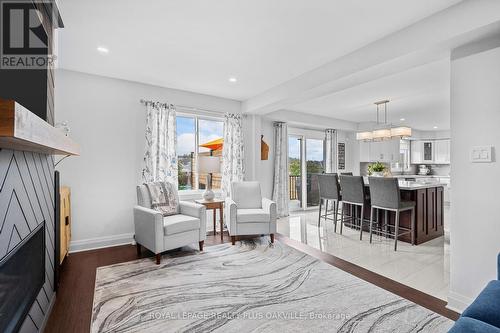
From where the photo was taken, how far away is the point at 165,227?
10.0 feet

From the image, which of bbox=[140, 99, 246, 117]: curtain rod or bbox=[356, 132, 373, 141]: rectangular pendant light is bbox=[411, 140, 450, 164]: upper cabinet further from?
bbox=[140, 99, 246, 117]: curtain rod

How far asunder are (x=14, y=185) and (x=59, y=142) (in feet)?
1.01

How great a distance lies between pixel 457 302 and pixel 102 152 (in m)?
4.41

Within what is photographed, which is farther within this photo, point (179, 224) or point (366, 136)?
point (366, 136)

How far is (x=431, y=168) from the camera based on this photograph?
9203 millimetres

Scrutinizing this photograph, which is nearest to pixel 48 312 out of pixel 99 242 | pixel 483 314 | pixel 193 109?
pixel 99 242

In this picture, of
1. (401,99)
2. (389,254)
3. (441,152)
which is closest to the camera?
(389,254)

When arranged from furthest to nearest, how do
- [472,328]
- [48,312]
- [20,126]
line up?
[48,312] → [472,328] → [20,126]

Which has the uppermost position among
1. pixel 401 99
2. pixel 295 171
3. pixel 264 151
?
pixel 401 99

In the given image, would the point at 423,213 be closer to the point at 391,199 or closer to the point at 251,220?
the point at 391,199

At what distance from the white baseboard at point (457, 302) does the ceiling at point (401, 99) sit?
2.61 m

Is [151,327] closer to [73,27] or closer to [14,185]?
[14,185]

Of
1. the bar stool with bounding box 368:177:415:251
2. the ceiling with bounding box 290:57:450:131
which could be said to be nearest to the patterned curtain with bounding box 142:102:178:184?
the ceiling with bounding box 290:57:450:131

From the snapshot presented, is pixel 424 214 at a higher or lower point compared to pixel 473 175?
lower
